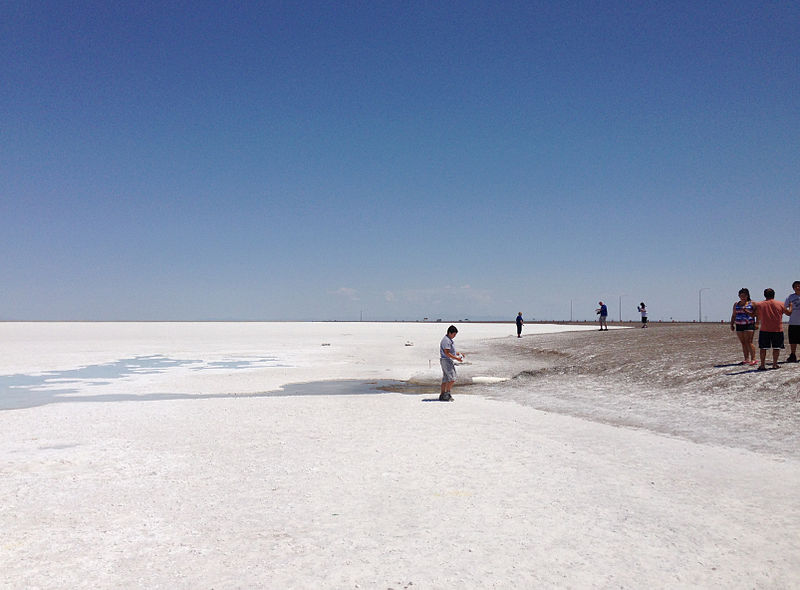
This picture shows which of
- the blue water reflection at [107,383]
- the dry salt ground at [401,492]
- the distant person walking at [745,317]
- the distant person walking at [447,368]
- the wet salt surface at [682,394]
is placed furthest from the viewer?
the blue water reflection at [107,383]

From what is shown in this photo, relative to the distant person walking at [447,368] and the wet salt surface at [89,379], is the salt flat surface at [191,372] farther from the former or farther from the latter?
the distant person walking at [447,368]

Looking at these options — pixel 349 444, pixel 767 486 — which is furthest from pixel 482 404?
pixel 767 486

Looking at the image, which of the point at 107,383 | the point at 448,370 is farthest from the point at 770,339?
the point at 107,383

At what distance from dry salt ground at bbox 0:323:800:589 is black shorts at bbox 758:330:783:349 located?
0.81 metres

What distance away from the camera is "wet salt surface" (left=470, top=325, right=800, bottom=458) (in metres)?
10.5

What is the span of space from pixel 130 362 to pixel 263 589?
1030 inches

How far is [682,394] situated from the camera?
1454cm

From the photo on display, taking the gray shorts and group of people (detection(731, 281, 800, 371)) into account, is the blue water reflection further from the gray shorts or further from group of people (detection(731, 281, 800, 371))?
group of people (detection(731, 281, 800, 371))

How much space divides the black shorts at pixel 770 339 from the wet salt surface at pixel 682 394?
0.67 metres

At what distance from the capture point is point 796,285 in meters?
14.2

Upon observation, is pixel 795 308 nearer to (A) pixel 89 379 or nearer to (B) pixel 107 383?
(B) pixel 107 383

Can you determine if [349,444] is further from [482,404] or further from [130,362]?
[130,362]

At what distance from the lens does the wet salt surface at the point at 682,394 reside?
10453mm

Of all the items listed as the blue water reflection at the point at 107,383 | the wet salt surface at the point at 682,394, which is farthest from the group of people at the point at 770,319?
the blue water reflection at the point at 107,383
